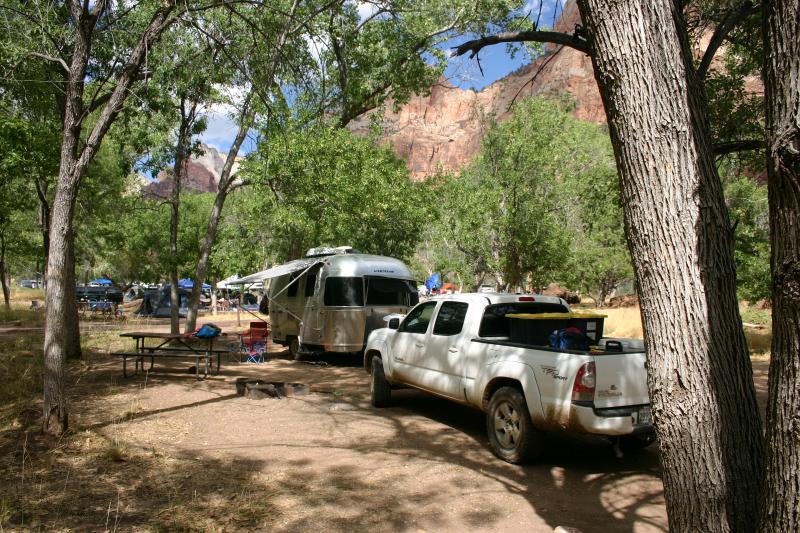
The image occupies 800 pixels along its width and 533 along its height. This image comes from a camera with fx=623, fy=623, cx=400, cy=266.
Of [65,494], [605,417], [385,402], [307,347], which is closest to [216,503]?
[65,494]

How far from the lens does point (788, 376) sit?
216 centimetres

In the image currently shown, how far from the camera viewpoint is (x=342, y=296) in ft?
44.2

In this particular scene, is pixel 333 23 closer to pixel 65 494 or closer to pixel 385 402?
pixel 385 402

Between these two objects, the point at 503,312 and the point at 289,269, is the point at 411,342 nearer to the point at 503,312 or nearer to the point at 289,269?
the point at 503,312

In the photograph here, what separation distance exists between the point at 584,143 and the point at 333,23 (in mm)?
24558

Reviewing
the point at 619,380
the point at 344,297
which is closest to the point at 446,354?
the point at 619,380

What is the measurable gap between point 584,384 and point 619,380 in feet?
1.24

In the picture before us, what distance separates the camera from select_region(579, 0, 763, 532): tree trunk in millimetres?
2590

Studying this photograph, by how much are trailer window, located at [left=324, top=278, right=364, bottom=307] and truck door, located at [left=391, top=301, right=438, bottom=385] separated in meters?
4.99

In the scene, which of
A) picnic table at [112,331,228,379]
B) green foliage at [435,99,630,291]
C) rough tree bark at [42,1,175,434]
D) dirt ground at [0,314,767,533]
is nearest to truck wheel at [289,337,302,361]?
picnic table at [112,331,228,379]

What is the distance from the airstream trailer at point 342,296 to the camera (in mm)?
13453

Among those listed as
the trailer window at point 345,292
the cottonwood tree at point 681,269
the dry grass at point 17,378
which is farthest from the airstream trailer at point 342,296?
the cottonwood tree at point 681,269

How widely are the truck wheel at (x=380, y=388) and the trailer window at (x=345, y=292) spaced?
15.1 feet

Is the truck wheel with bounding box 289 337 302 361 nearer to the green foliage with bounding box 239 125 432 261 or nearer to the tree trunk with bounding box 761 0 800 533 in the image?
the green foliage with bounding box 239 125 432 261
